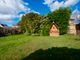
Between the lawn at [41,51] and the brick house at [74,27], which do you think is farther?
the brick house at [74,27]

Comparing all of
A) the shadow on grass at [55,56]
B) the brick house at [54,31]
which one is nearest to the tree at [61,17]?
the brick house at [54,31]

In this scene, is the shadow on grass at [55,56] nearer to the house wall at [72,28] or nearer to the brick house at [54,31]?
the brick house at [54,31]

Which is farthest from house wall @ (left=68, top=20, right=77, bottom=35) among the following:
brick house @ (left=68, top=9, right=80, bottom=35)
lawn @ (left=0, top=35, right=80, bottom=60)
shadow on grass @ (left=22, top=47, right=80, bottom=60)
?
shadow on grass @ (left=22, top=47, right=80, bottom=60)

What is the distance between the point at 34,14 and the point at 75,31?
75.5ft

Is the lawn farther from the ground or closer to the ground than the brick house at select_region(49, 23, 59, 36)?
closer to the ground

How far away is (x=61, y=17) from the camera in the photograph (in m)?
56.6

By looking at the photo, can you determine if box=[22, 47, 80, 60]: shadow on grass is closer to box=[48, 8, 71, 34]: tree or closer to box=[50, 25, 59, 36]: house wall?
box=[50, 25, 59, 36]: house wall

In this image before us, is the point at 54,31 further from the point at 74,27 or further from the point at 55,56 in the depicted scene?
the point at 55,56

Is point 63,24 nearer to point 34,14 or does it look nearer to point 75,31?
point 75,31

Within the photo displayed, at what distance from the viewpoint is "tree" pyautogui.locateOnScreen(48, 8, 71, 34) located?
183 feet

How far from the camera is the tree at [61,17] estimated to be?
5579cm

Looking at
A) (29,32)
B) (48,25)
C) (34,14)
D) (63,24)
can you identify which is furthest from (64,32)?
(34,14)

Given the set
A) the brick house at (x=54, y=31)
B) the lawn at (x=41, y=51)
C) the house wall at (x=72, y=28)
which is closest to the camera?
the lawn at (x=41, y=51)

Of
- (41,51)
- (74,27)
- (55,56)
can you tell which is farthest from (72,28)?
(55,56)
